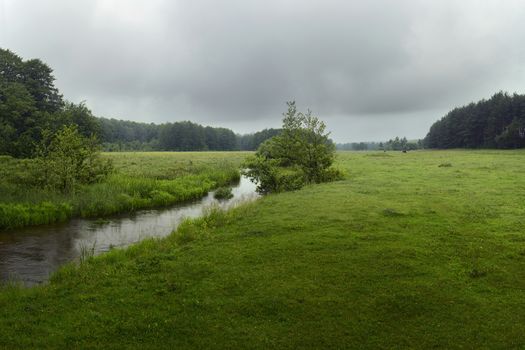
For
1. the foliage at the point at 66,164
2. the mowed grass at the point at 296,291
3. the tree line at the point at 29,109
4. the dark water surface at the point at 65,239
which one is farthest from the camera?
the tree line at the point at 29,109

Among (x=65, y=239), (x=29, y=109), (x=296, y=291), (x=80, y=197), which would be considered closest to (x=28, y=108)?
(x=29, y=109)

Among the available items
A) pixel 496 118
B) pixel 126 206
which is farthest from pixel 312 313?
pixel 496 118

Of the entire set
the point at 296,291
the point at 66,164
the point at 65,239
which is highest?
the point at 66,164

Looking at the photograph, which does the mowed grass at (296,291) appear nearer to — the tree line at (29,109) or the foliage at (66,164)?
the foliage at (66,164)

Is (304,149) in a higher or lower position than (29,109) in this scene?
lower

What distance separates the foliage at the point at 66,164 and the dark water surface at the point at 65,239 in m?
5.92

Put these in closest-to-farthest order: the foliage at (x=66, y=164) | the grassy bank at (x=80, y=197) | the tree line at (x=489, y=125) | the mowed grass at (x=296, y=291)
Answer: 1. the mowed grass at (x=296, y=291)
2. the grassy bank at (x=80, y=197)
3. the foliage at (x=66, y=164)
4. the tree line at (x=489, y=125)

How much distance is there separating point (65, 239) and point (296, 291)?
14195mm

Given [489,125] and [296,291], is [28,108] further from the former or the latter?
[489,125]

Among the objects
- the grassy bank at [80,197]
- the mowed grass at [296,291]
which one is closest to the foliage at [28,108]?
the grassy bank at [80,197]

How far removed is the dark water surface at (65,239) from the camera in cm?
1448

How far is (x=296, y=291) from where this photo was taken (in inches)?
393

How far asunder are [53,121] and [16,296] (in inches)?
2275

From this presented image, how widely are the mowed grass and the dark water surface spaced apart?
9.75 feet
